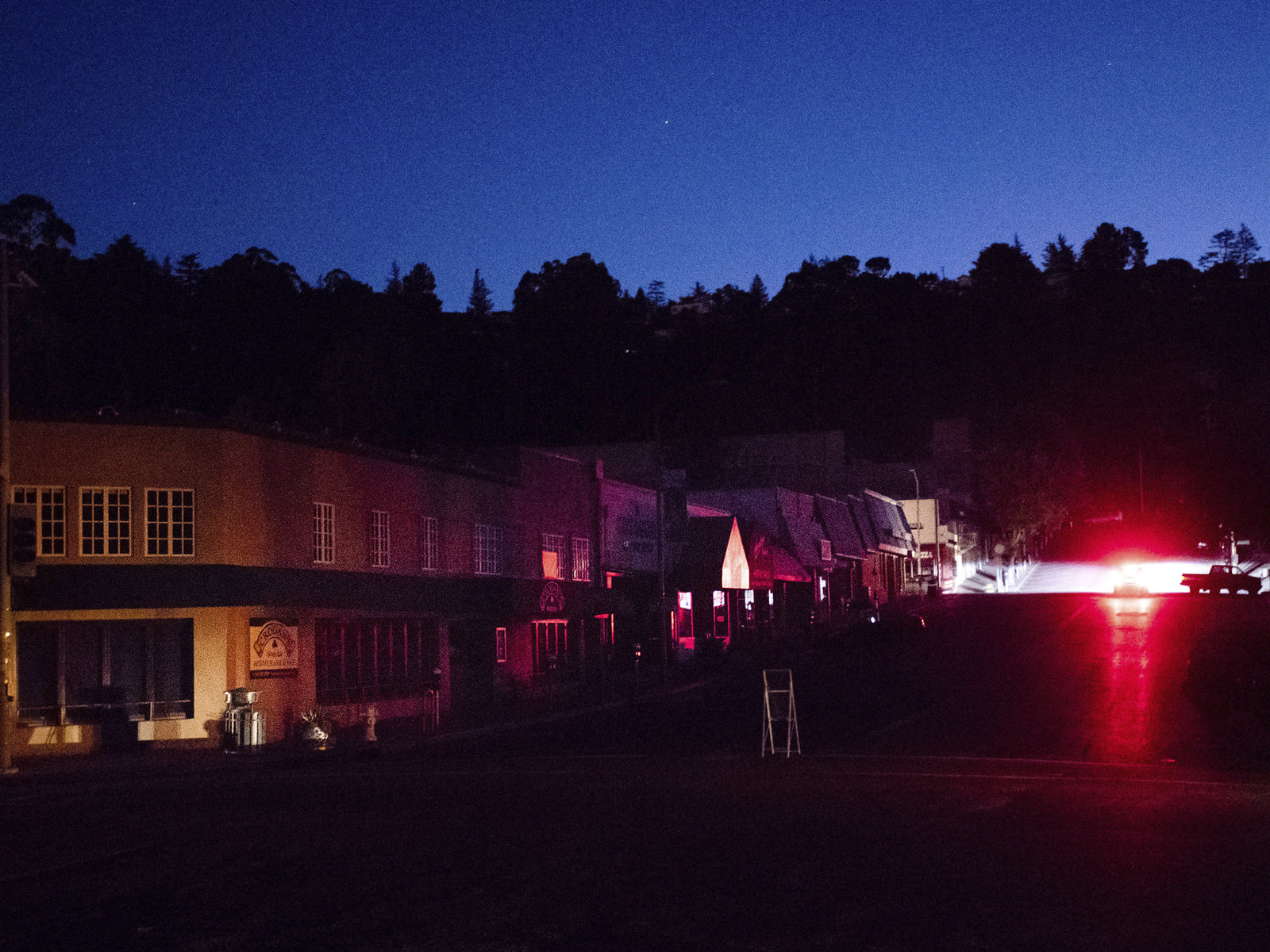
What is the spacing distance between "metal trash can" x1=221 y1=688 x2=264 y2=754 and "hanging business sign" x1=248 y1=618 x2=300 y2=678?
1.32m

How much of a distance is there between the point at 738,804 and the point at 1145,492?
106 metres

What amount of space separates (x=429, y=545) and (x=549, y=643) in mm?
8547

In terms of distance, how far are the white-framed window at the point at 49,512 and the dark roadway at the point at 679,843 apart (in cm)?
553

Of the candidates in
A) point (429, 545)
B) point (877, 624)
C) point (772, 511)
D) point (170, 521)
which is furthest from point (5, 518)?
point (772, 511)

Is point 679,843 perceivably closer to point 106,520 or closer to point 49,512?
point 106,520

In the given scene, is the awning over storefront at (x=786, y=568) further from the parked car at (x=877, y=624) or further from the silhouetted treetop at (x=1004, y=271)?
the silhouetted treetop at (x=1004, y=271)

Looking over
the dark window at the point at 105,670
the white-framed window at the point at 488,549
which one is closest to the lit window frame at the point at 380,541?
the white-framed window at the point at 488,549

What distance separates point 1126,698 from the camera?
31.5 metres

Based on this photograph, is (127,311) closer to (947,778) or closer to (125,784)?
(125,784)

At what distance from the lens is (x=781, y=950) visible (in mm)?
8891

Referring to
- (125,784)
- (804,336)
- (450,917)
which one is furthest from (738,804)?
(804,336)

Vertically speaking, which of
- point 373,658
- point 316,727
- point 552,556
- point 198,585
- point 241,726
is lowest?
point 316,727

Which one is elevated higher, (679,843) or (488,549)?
(488,549)

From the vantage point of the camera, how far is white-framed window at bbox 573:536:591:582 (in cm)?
4817
